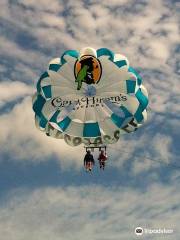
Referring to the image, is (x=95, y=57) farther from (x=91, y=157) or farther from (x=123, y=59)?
(x=91, y=157)

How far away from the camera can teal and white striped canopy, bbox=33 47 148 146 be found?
5300 cm

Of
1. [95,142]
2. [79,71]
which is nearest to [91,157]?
[95,142]

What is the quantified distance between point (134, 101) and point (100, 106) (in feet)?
6.54

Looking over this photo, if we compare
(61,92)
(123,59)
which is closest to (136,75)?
(123,59)

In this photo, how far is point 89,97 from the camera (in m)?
53.2

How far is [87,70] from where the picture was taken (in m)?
53.1

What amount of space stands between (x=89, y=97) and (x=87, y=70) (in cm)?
156

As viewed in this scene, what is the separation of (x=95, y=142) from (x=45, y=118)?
3216 mm

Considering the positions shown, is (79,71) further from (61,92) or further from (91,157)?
(91,157)

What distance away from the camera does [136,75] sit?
2098 inches

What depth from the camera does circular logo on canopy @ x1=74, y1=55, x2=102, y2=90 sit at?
174 feet

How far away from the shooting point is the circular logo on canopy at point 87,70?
53006 mm

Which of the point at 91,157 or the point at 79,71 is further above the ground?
the point at 79,71

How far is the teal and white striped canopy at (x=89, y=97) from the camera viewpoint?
174 ft
